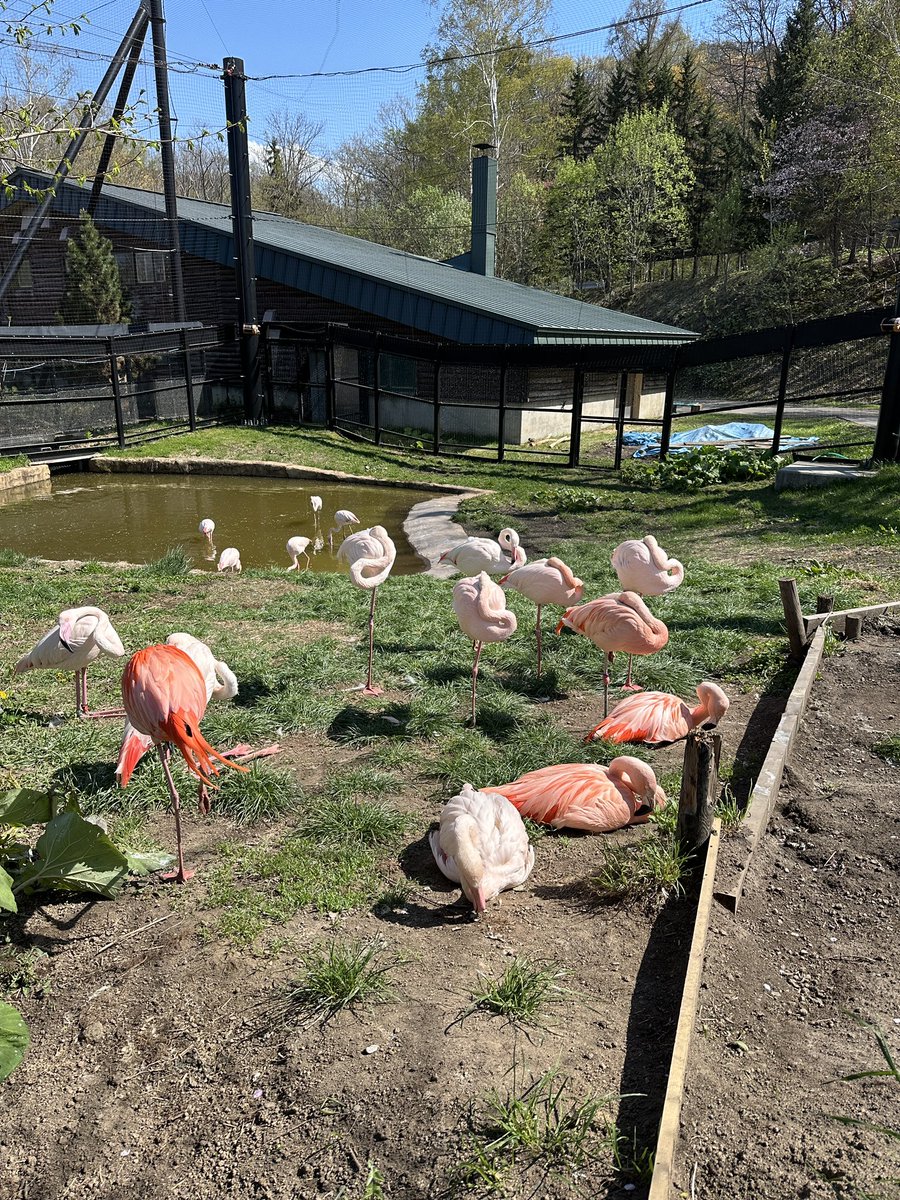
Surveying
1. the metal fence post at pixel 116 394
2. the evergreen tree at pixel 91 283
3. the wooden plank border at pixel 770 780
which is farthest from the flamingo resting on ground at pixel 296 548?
the evergreen tree at pixel 91 283

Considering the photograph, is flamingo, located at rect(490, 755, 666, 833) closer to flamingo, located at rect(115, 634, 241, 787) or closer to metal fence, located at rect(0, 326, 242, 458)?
flamingo, located at rect(115, 634, 241, 787)

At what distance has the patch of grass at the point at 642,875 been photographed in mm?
2975

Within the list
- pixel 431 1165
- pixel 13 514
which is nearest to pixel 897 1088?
pixel 431 1165

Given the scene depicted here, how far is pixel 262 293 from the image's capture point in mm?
17859

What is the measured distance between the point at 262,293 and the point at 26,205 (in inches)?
260

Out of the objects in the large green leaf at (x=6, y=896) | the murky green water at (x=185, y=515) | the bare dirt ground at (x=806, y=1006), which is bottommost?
the murky green water at (x=185, y=515)

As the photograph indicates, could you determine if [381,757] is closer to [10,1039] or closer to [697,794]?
[697,794]

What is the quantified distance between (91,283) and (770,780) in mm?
18391

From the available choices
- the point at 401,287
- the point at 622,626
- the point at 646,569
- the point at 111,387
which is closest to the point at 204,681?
the point at 622,626

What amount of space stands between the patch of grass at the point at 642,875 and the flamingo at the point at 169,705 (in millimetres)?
1330

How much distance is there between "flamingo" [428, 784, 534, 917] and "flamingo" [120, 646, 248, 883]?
2.51 ft

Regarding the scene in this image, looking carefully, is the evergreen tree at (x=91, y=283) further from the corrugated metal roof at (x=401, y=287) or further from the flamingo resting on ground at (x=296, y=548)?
the flamingo resting on ground at (x=296, y=548)

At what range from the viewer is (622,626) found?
415cm

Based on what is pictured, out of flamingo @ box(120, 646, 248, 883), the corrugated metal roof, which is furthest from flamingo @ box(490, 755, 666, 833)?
the corrugated metal roof
